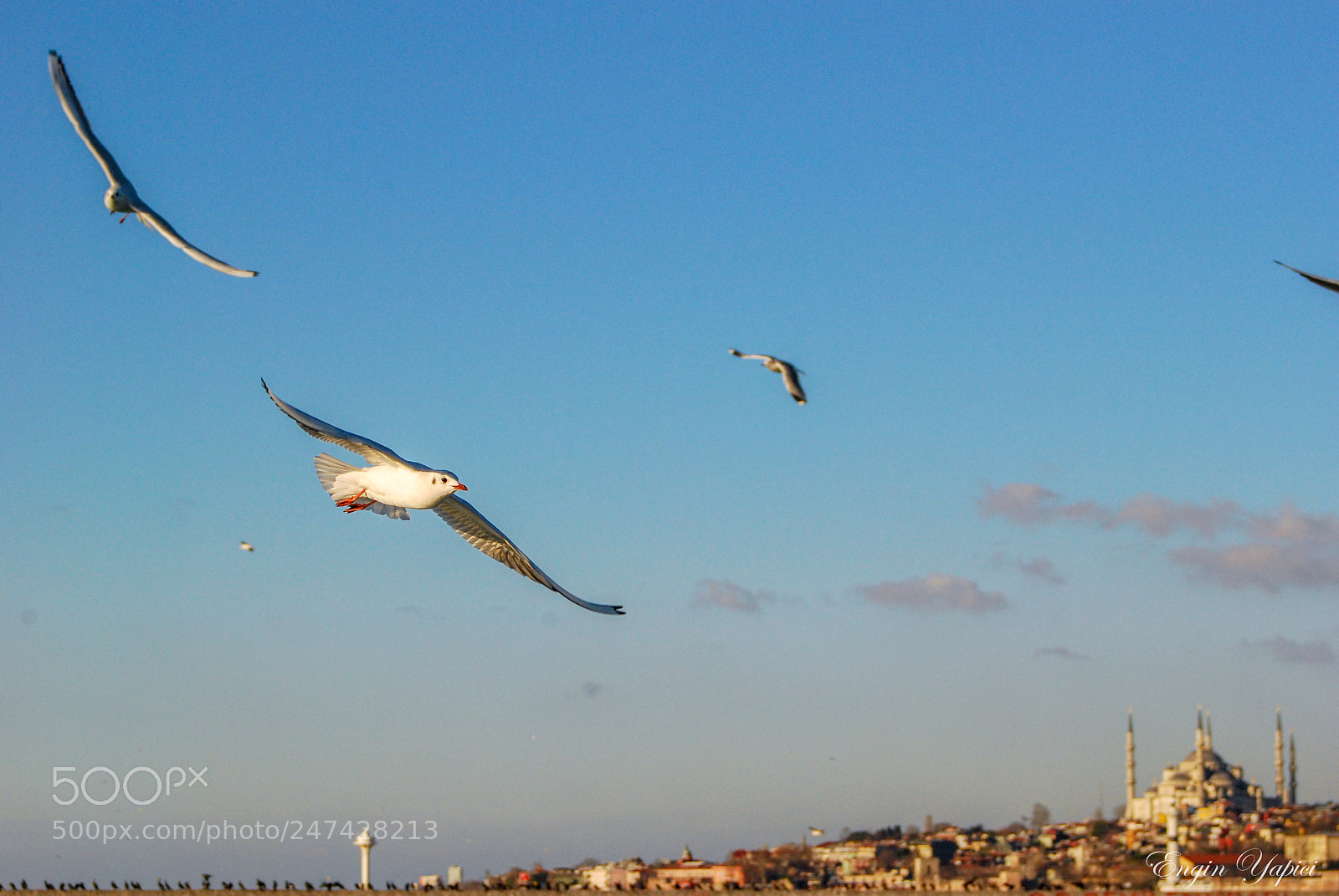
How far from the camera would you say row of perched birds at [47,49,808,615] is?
18.5 meters

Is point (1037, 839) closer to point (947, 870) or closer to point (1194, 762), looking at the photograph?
point (947, 870)

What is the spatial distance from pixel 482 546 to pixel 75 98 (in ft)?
23.5

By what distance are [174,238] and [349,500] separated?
12.0 feet

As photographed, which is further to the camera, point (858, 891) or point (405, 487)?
point (858, 891)

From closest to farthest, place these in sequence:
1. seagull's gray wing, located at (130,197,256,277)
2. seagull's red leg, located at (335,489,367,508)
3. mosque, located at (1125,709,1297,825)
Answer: seagull's gray wing, located at (130,197,256,277)
seagull's red leg, located at (335,489,367,508)
mosque, located at (1125,709,1297,825)

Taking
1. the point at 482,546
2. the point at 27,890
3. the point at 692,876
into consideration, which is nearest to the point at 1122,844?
the point at 692,876

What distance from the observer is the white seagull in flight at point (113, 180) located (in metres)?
18.1

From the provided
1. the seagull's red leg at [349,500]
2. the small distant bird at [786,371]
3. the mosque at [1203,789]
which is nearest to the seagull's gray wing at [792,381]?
the small distant bird at [786,371]

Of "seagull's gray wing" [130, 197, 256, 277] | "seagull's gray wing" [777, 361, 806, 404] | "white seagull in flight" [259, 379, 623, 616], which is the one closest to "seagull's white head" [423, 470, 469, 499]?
"white seagull in flight" [259, 379, 623, 616]

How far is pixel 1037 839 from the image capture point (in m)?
113

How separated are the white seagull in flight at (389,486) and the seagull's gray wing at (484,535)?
0.01 m

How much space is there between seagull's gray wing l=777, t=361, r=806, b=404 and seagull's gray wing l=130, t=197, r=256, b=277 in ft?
32.4

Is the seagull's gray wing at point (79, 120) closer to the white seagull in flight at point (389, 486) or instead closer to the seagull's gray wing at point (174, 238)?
the seagull's gray wing at point (174, 238)

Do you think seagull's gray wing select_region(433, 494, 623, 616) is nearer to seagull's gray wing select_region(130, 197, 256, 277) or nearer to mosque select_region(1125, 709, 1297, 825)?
seagull's gray wing select_region(130, 197, 256, 277)
